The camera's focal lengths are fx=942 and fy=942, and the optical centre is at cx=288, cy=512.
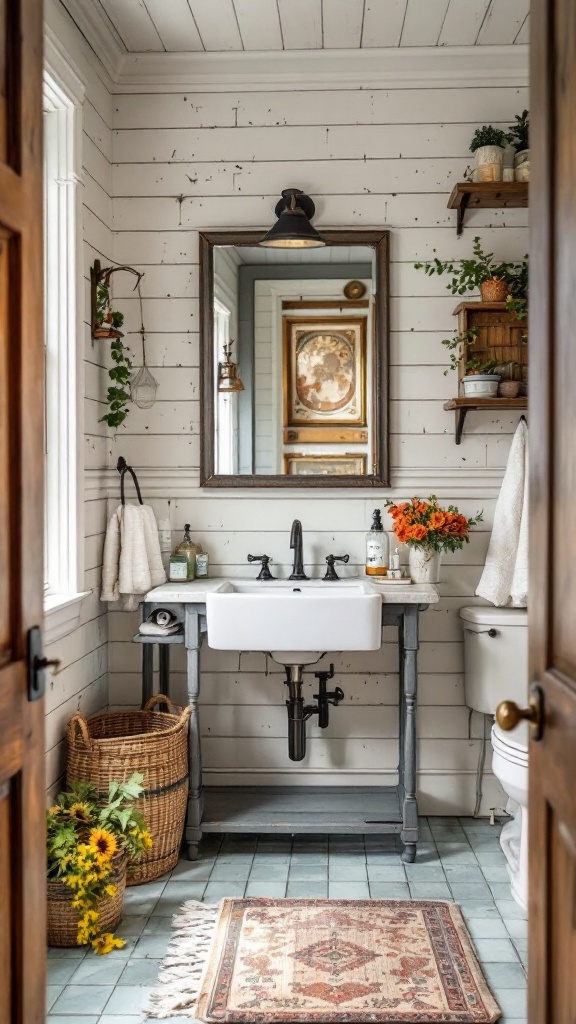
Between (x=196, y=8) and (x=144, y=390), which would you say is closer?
(x=196, y=8)

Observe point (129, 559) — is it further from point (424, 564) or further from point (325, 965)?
point (325, 965)

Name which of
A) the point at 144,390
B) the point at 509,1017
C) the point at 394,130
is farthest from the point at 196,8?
the point at 509,1017

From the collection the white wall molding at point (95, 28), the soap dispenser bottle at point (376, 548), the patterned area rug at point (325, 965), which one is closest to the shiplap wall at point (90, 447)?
the white wall molding at point (95, 28)

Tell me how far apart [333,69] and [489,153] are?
669 millimetres

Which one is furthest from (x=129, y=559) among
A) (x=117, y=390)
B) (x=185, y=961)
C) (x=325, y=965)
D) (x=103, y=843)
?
(x=325, y=965)

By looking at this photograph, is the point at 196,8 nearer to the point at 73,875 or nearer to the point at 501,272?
the point at 501,272

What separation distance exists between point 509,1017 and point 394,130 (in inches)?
115

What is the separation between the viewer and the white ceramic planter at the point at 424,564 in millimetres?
3377

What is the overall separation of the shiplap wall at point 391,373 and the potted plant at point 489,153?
0.12 metres

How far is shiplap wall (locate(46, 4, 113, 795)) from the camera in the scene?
296 cm

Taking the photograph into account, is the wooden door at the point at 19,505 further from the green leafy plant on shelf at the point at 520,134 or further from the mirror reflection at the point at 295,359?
the green leafy plant on shelf at the point at 520,134

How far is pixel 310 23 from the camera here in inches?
128

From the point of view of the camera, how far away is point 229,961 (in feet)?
8.17

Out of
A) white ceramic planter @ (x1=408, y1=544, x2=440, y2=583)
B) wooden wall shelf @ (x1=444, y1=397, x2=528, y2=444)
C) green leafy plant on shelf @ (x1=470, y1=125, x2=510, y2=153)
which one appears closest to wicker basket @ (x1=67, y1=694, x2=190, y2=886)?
white ceramic planter @ (x1=408, y1=544, x2=440, y2=583)
